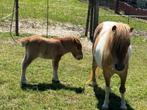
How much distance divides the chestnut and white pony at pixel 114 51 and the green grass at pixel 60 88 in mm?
539

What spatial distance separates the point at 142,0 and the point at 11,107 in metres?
23.3

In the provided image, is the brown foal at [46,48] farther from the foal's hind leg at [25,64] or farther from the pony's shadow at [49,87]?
the pony's shadow at [49,87]

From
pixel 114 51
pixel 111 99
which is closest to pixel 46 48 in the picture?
pixel 111 99

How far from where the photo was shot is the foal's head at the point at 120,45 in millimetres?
6602

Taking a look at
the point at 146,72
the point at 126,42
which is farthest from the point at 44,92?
the point at 146,72

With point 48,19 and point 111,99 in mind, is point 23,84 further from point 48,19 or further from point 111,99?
point 48,19

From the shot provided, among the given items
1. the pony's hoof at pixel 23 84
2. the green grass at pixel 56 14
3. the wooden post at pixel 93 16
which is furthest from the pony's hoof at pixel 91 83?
Result: the green grass at pixel 56 14

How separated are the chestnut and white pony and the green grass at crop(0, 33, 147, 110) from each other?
539mm

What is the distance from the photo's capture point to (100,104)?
24.5ft

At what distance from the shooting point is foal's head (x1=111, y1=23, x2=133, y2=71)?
6.60 metres

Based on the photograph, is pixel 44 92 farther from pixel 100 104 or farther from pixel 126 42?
pixel 126 42

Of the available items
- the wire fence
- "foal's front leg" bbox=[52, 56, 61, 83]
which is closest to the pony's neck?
"foal's front leg" bbox=[52, 56, 61, 83]

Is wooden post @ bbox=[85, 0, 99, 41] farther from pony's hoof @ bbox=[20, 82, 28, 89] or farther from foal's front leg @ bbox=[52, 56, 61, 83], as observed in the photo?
pony's hoof @ bbox=[20, 82, 28, 89]

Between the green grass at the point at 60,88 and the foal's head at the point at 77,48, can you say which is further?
the foal's head at the point at 77,48
